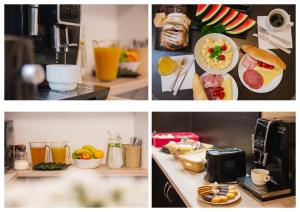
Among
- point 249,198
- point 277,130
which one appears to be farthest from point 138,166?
point 277,130

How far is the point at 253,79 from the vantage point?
1.55 meters

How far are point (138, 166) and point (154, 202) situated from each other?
152mm

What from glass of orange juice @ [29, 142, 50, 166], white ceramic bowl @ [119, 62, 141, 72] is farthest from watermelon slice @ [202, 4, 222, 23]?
white ceramic bowl @ [119, 62, 141, 72]

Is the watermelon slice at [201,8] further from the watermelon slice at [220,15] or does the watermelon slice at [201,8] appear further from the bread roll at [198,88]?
the bread roll at [198,88]

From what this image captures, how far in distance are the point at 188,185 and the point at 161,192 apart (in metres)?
0.10

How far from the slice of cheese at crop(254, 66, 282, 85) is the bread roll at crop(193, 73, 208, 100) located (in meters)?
0.21

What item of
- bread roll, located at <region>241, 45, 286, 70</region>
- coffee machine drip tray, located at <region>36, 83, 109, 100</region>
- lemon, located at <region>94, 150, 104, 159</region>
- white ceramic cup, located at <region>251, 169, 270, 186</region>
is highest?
bread roll, located at <region>241, 45, 286, 70</region>

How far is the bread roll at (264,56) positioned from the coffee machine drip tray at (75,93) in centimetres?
56

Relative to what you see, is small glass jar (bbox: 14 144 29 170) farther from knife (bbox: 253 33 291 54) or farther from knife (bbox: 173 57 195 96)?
knife (bbox: 253 33 291 54)

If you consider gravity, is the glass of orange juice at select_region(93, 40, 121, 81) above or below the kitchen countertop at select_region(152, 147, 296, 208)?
above

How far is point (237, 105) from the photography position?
59.9 inches

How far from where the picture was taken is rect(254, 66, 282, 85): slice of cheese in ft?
5.07

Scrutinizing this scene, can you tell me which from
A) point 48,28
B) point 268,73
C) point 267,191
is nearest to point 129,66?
point 48,28

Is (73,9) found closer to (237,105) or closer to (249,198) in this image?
(237,105)
